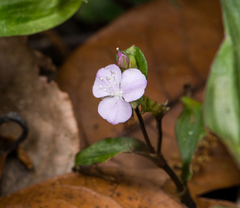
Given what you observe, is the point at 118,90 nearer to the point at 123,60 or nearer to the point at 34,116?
the point at 123,60

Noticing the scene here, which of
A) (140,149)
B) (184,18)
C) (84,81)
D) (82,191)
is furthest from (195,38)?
(82,191)

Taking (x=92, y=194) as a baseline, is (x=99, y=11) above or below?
above

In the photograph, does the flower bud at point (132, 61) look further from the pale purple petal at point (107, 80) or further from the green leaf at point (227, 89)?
the green leaf at point (227, 89)

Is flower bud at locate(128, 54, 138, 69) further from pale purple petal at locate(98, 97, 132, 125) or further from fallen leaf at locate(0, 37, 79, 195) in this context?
fallen leaf at locate(0, 37, 79, 195)

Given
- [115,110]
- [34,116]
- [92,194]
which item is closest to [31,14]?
[34,116]

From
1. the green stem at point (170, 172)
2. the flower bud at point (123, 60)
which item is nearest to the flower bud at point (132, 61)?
the flower bud at point (123, 60)

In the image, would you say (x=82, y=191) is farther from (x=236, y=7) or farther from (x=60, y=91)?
(x=236, y=7)
